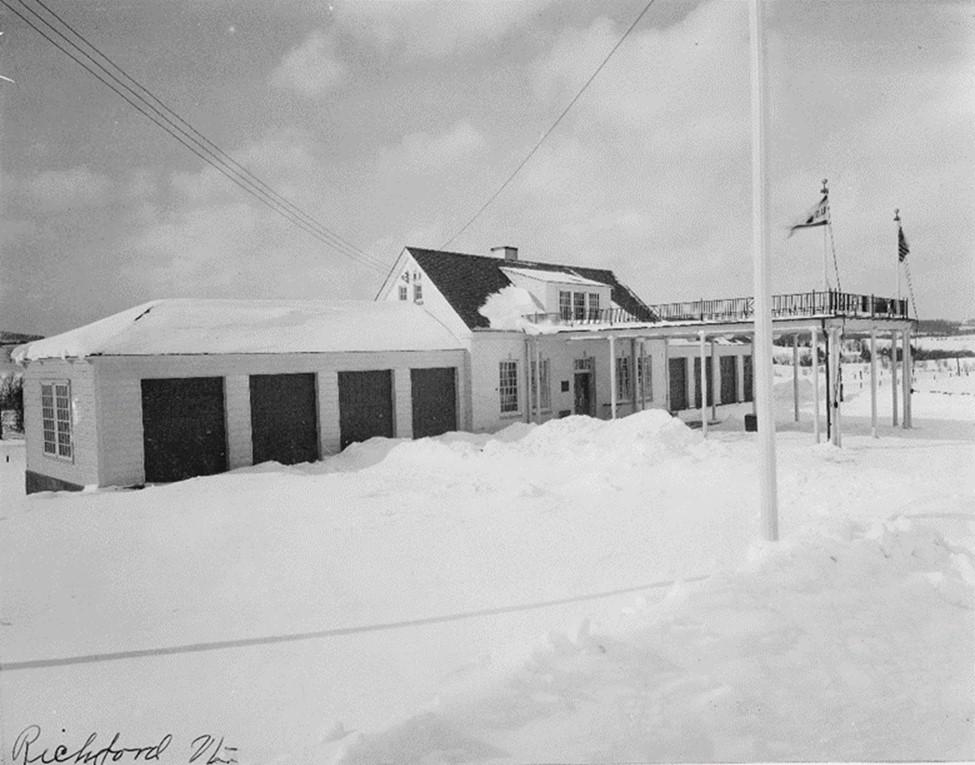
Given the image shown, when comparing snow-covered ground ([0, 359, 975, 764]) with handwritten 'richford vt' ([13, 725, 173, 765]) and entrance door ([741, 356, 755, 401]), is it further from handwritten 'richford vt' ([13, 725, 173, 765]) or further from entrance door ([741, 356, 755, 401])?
entrance door ([741, 356, 755, 401])

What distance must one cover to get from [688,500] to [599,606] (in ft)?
16.2

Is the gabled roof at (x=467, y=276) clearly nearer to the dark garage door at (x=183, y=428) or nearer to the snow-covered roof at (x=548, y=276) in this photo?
the snow-covered roof at (x=548, y=276)

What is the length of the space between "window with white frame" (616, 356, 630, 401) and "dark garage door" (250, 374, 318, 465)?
13180 mm

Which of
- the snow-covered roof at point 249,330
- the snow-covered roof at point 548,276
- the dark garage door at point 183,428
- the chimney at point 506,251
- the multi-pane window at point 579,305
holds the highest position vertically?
the chimney at point 506,251

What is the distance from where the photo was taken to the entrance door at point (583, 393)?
25000 mm

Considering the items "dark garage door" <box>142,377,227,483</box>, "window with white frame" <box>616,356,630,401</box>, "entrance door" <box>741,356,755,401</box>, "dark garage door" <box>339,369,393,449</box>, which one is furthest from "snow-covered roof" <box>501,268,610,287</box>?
Result: "entrance door" <box>741,356,755,401</box>

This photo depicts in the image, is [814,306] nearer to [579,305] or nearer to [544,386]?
[544,386]

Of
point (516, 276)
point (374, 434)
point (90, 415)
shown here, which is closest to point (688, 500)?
point (374, 434)

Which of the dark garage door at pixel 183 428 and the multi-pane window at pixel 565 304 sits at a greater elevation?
the multi-pane window at pixel 565 304

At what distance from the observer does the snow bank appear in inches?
170

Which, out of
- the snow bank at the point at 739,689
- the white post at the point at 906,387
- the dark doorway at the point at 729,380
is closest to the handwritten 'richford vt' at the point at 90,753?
the snow bank at the point at 739,689

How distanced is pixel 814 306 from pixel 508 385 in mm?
9455

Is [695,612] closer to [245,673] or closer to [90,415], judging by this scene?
[245,673]

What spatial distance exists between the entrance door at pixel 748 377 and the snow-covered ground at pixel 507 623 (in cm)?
2416
